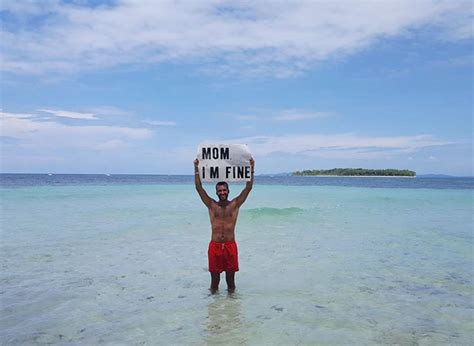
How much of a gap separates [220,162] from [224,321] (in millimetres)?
2257

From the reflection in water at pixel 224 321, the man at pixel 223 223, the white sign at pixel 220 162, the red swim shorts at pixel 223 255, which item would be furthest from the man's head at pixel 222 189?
the reflection in water at pixel 224 321

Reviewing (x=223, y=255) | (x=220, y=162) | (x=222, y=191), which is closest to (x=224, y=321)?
(x=223, y=255)

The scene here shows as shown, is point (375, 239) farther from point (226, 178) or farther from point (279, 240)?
point (226, 178)

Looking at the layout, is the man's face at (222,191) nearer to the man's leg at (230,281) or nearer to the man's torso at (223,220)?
the man's torso at (223,220)

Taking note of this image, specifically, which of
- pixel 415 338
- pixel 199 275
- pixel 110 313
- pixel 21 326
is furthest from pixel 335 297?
pixel 21 326

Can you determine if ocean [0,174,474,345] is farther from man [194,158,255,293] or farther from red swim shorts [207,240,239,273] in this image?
man [194,158,255,293]

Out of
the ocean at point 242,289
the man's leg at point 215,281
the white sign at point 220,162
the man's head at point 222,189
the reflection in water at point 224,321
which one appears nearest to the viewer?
the reflection in water at point 224,321

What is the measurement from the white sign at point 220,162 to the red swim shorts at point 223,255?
1.04m

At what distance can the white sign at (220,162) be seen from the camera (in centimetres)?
608

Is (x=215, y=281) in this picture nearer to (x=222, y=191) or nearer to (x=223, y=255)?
(x=223, y=255)

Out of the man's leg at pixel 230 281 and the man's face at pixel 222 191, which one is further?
the man's leg at pixel 230 281

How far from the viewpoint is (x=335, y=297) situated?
6637 millimetres

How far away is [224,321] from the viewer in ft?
18.2

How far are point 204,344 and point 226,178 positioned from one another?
235cm
